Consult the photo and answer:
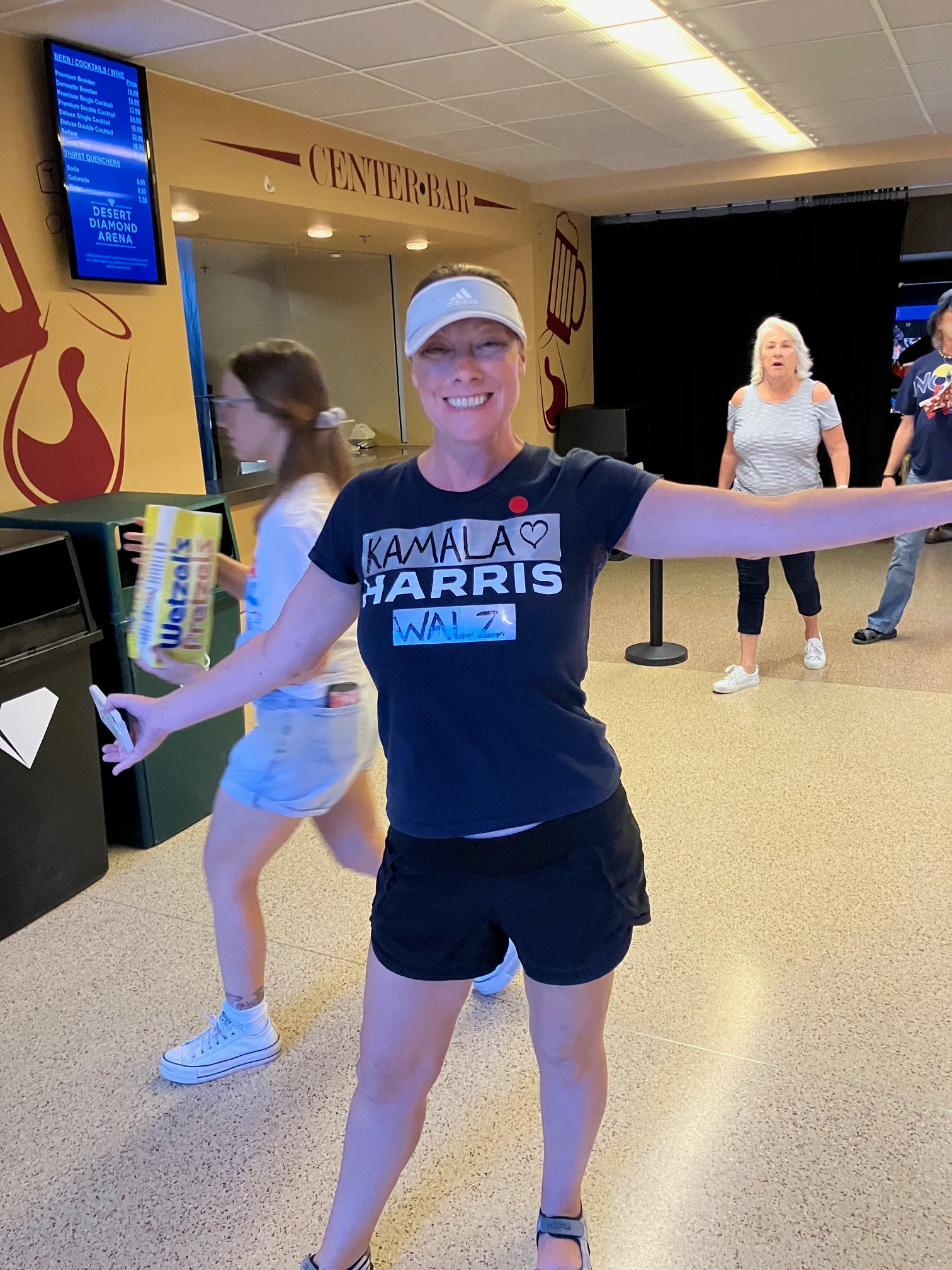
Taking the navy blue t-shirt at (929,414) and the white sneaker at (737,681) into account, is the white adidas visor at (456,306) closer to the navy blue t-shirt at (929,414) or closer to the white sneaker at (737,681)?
the white sneaker at (737,681)

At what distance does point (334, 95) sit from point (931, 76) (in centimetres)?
271

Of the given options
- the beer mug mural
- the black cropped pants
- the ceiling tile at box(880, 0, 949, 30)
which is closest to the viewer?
the ceiling tile at box(880, 0, 949, 30)

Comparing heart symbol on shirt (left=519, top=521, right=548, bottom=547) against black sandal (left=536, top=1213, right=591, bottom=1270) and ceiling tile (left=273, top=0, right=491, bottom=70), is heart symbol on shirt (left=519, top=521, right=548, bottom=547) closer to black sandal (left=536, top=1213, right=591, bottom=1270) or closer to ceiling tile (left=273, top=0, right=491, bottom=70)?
black sandal (left=536, top=1213, right=591, bottom=1270)

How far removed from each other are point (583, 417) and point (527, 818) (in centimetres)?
685

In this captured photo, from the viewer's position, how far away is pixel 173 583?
71.3 inches

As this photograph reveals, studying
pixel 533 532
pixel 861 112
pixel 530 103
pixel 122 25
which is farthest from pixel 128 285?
pixel 861 112

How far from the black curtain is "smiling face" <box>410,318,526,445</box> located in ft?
24.0

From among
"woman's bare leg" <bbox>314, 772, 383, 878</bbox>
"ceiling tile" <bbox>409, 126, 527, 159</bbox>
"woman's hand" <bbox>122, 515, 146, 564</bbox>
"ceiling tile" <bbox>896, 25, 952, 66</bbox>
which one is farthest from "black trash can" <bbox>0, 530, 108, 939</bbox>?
"ceiling tile" <bbox>896, 25, 952, 66</bbox>

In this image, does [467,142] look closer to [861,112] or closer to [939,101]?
[861,112]

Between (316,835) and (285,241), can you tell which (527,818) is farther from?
(285,241)

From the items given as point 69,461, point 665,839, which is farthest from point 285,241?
point 665,839

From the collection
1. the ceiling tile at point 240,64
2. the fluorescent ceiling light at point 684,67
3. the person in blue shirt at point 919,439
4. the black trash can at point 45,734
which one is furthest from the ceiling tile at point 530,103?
the black trash can at point 45,734

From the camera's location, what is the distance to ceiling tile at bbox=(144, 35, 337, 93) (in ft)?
11.6

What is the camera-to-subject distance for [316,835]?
3195 millimetres
